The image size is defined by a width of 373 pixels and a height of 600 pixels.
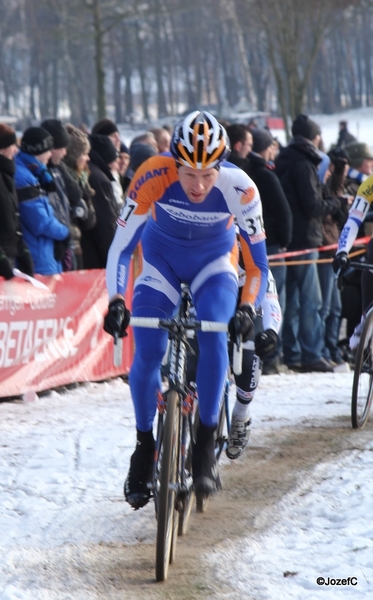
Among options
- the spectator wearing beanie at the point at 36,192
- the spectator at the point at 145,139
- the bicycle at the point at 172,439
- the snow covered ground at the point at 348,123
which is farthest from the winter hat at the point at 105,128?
the snow covered ground at the point at 348,123

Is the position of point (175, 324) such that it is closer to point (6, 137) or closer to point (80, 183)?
point (6, 137)

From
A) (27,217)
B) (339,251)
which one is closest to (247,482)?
Answer: (339,251)

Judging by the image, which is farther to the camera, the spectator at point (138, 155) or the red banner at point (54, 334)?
the spectator at point (138, 155)

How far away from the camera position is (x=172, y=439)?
4.48 m

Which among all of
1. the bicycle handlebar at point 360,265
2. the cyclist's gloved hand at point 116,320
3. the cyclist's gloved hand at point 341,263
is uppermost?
the cyclist's gloved hand at point 116,320

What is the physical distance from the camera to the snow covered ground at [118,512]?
454 centimetres

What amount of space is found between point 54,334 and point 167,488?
4985 millimetres

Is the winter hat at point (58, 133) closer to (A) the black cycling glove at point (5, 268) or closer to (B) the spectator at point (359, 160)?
(A) the black cycling glove at point (5, 268)

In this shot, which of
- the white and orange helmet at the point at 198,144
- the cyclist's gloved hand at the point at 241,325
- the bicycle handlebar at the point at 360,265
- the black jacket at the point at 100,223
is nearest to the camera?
the cyclist's gloved hand at the point at 241,325

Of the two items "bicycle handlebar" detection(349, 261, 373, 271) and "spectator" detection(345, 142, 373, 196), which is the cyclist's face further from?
"spectator" detection(345, 142, 373, 196)

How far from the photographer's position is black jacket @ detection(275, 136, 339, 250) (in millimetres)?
10859

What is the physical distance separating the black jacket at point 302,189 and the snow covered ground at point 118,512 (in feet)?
9.50

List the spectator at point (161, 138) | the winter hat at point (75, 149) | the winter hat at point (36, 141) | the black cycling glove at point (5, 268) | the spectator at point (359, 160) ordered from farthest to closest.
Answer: the spectator at point (359, 160), the spectator at point (161, 138), the winter hat at point (75, 149), the winter hat at point (36, 141), the black cycling glove at point (5, 268)

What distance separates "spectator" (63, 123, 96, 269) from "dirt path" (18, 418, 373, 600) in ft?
10.2
